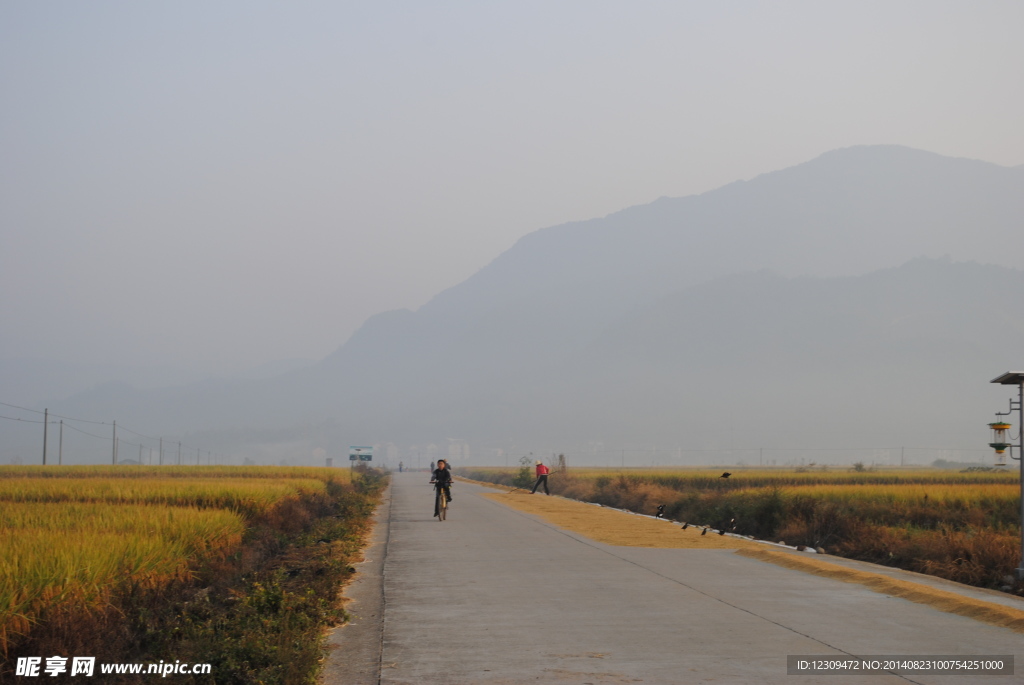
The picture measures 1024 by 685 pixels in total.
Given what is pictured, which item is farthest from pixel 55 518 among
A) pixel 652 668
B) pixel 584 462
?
pixel 584 462

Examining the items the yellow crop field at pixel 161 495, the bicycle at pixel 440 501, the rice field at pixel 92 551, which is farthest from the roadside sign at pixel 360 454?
the rice field at pixel 92 551

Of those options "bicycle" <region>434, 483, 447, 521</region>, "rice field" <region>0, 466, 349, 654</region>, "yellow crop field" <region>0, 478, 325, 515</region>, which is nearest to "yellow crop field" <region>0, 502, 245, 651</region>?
"rice field" <region>0, 466, 349, 654</region>

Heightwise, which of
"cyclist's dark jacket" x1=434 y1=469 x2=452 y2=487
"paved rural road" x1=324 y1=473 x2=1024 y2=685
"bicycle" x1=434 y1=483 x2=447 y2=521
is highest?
"cyclist's dark jacket" x1=434 y1=469 x2=452 y2=487

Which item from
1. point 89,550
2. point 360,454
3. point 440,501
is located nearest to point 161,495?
point 440,501

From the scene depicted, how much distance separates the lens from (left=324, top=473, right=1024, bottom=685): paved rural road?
8.55 m

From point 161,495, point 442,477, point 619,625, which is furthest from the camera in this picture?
point 442,477

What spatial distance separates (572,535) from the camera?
23.3m

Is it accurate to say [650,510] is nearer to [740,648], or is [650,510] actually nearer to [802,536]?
[802,536]

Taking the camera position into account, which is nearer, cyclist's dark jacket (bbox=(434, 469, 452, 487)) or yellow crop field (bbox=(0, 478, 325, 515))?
yellow crop field (bbox=(0, 478, 325, 515))

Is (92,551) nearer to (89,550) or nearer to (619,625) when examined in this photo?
(89,550)

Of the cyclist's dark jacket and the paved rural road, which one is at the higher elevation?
the cyclist's dark jacket

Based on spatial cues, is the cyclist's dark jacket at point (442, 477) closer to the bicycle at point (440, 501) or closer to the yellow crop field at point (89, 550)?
the bicycle at point (440, 501)

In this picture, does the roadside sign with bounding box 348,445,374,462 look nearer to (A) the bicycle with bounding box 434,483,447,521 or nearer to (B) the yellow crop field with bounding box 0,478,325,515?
(B) the yellow crop field with bounding box 0,478,325,515

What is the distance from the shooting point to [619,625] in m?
10.7
